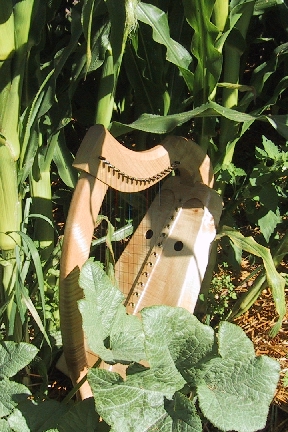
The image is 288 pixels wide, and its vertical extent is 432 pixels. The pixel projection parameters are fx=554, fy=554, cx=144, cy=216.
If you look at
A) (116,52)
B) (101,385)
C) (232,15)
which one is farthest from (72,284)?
(232,15)

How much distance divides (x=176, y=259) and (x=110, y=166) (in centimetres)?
55

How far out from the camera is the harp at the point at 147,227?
3.48 feet

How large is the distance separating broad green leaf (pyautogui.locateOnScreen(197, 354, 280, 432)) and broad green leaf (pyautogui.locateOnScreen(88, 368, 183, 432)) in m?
0.06

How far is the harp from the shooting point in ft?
3.48

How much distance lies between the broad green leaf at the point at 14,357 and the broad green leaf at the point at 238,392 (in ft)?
1.15

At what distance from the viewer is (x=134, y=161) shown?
1.21m

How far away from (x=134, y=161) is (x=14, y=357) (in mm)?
478

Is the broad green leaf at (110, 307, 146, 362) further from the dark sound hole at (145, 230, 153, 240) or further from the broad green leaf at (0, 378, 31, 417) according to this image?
the dark sound hole at (145, 230, 153, 240)

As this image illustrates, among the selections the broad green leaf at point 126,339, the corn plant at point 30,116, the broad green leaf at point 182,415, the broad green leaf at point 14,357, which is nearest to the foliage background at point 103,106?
the corn plant at point 30,116

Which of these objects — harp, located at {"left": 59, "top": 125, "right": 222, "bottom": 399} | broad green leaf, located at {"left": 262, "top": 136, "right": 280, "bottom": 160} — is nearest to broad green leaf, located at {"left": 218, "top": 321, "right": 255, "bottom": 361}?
harp, located at {"left": 59, "top": 125, "right": 222, "bottom": 399}

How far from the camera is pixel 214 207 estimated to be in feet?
5.34

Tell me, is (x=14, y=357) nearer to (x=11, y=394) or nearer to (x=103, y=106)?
(x=11, y=394)

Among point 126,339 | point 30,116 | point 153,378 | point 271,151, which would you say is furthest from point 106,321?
point 271,151

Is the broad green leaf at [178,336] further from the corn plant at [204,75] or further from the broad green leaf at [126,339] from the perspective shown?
the corn plant at [204,75]
